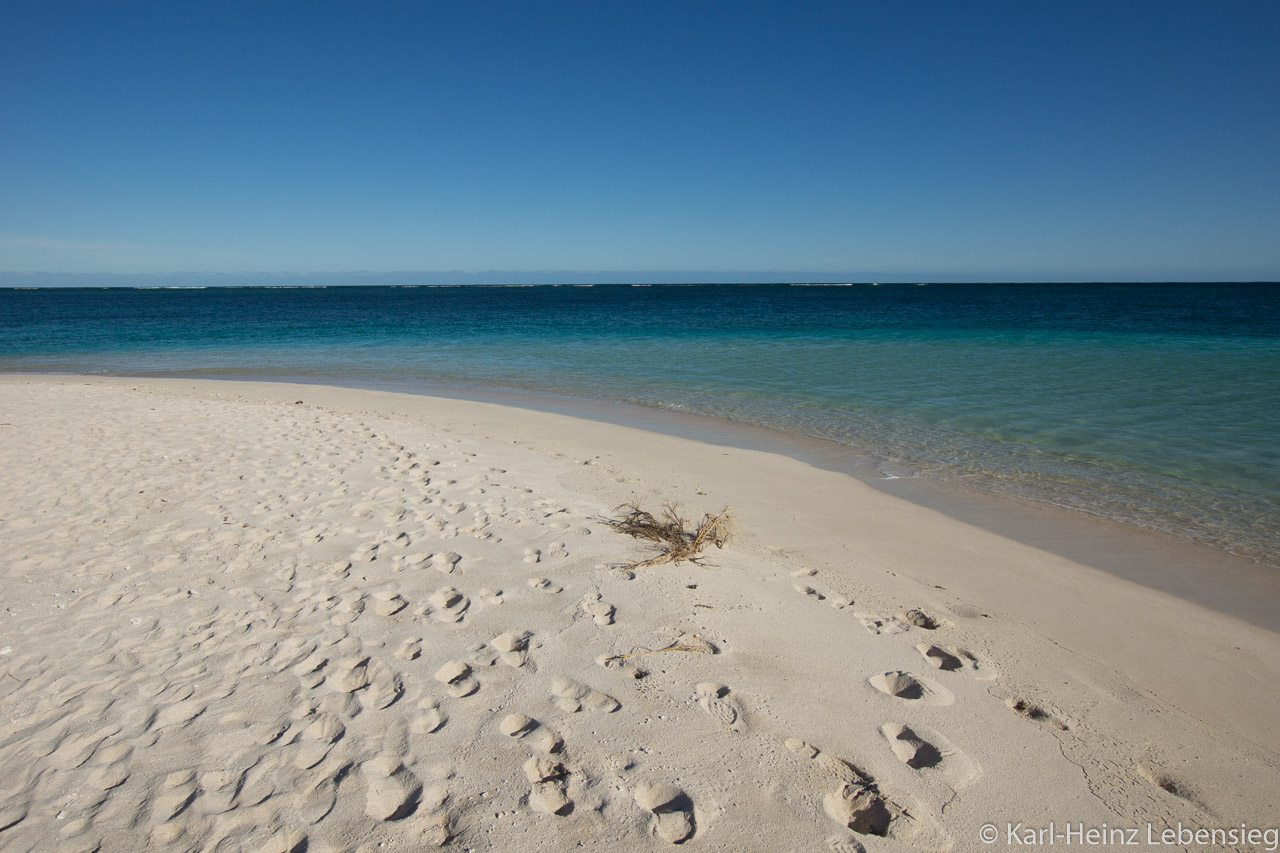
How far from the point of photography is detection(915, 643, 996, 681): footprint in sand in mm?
3029

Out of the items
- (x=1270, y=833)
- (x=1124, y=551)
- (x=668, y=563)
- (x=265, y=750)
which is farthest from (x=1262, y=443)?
(x=265, y=750)

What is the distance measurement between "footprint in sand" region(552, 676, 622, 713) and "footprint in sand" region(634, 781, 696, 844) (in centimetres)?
44

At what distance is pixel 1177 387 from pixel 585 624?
13.8 m

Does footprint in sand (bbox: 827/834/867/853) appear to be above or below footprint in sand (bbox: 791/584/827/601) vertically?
above

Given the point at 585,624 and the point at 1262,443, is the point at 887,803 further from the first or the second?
the point at 1262,443

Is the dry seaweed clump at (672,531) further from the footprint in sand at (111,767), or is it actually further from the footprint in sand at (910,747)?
the footprint in sand at (111,767)

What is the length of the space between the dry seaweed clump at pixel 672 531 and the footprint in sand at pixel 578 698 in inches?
47.9

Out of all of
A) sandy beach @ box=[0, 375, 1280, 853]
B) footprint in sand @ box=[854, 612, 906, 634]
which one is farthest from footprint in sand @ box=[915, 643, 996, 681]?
footprint in sand @ box=[854, 612, 906, 634]

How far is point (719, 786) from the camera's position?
2.28m

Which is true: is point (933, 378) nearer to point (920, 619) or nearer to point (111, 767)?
point (920, 619)

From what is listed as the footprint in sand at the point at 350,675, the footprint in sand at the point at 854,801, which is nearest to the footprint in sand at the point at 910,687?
the footprint in sand at the point at 854,801

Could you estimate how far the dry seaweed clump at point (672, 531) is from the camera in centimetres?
411

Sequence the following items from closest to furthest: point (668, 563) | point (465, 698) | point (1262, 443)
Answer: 1. point (465, 698)
2. point (668, 563)
3. point (1262, 443)

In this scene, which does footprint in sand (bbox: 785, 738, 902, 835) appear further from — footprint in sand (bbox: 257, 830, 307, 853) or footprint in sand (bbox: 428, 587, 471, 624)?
footprint in sand (bbox: 428, 587, 471, 624)
